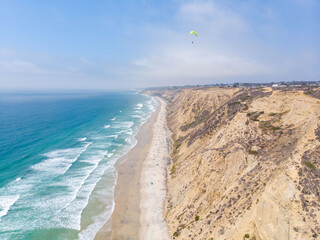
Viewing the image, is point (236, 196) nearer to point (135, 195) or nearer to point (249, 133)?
point (249, 133)

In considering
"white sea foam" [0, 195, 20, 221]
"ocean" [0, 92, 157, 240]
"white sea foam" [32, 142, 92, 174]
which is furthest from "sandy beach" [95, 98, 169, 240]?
"white sea foam" [0, 195, 20, 221]

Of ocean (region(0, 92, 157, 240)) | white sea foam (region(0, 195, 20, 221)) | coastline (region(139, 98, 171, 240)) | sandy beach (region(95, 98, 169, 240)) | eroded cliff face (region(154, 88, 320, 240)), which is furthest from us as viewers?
white sea foam (region(0, 195, 20, 221))

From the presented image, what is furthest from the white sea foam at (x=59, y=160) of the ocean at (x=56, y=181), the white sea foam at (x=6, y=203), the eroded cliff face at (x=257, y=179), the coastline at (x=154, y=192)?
the eroded cliff face at (x=257, y=179)

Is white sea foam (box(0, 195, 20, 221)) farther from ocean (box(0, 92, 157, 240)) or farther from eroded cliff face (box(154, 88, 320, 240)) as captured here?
eroded cliff face (box(154, 88, 320, 240))

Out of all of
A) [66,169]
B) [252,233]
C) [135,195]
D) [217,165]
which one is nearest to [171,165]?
[135,195]

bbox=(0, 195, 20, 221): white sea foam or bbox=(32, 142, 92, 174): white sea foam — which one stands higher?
bbox=(32, 142, 92, 174): white sea foam

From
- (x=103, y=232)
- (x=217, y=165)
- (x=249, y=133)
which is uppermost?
(x=249, y=133)

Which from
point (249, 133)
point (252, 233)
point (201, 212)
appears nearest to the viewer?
point (252, 233)
